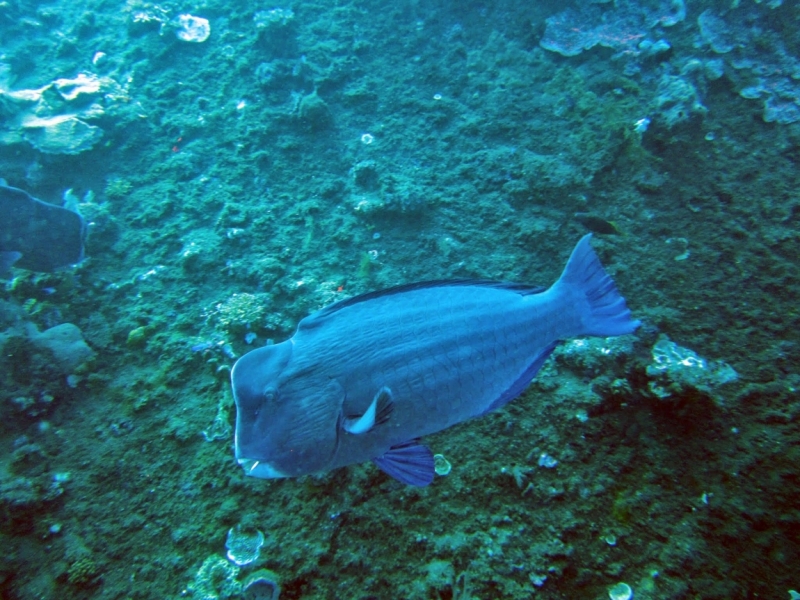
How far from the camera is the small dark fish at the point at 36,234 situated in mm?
3283

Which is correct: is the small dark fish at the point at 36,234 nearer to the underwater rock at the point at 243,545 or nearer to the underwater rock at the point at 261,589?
the underwater rock at the point at 243,545

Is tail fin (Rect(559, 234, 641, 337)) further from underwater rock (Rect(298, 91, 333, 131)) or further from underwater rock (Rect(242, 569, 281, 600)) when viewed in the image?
underwater rock (Rect(298, 91, 333, 131))

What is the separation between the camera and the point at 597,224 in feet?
10.7

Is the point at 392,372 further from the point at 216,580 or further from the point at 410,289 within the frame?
the point at 216,580

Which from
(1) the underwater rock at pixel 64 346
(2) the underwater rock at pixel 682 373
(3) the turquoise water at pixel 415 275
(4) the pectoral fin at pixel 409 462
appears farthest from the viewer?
(1) the underwater rock at pixel 64 346

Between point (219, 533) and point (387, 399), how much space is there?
1437mm

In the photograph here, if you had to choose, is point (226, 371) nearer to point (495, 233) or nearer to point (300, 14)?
point (495, 233)

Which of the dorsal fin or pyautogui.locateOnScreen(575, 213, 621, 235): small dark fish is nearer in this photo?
the dorsal fin

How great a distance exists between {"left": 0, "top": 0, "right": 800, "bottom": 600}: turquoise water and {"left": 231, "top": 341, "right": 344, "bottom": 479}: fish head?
652mm

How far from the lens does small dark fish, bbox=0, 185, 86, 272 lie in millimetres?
3283

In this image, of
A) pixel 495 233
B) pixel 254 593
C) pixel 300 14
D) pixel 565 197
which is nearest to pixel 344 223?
pixel 495 233

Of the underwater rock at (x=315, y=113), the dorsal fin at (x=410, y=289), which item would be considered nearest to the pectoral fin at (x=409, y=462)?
the dorsal fin at (x=410, y=289)

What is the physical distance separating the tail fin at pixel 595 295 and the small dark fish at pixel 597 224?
1254 mm

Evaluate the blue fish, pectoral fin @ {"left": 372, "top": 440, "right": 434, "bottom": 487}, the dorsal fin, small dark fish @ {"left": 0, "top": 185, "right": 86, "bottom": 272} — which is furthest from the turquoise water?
the dorsal fin
